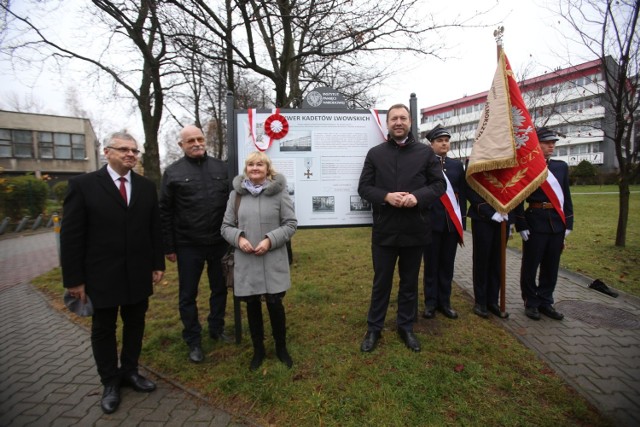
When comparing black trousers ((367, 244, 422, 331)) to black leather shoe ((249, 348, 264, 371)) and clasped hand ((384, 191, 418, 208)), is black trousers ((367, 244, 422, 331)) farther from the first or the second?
black leather shoe ((249, 348, 264, 371))

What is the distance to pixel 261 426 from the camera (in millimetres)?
2389

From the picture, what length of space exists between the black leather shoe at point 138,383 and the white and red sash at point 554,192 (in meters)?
4.70

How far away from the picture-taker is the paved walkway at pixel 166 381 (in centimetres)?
257

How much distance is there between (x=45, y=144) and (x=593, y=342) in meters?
44.6

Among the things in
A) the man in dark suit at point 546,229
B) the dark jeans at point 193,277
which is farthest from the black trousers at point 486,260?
the dark jeans at point 193,277

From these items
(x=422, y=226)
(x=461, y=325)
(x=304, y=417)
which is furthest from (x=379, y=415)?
(x=461, y=325)

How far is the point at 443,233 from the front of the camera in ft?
13.3

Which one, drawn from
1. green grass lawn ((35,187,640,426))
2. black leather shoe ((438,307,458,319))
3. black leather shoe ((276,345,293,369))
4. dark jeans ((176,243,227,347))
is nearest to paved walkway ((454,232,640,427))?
green grass lawn ((35,187,640,426))

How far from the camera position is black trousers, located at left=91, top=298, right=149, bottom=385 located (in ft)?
8.80

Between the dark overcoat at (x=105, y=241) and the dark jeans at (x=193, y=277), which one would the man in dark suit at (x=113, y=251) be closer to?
the dark overcoat at (x=105, y=241)

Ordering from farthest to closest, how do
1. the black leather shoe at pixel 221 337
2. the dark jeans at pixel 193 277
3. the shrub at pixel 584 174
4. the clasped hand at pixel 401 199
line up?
the shrub at pixel 584 174
the black leather shoe at pixel 221 337
the dark jeans at pixel 193 277
the clasped hand at pixel 401 199

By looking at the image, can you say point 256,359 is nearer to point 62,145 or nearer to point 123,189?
point 123,189

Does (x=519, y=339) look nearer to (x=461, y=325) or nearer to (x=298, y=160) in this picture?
(x=461, y=325)

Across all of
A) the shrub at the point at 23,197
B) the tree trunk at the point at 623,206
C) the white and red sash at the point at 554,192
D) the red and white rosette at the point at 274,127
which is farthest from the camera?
the shrub at the point at 23,197
